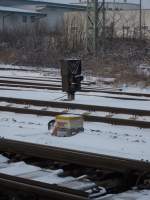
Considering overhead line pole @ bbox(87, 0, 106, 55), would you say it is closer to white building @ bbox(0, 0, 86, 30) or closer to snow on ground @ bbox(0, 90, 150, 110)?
snow on ground @ bbox(0, 90, 150, 110)

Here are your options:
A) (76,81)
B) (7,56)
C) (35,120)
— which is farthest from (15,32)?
(35,120)

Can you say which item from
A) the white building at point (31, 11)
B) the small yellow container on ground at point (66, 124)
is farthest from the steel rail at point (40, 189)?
the white building at point (31, 11)

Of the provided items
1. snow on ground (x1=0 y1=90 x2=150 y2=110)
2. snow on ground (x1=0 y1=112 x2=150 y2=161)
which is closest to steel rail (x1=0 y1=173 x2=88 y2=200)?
snow on ground (x1=0 y1=112 x2=150 y2=161)

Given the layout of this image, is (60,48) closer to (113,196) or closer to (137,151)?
(137,151)

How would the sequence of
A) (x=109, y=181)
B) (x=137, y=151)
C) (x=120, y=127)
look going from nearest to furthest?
(x=109, y=181) → (x=137, y=151) → (x=120, y=127)

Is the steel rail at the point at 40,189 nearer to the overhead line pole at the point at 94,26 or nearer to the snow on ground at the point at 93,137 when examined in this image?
the snow on ground at the point at 93,137

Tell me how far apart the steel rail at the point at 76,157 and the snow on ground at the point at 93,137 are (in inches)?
34.3

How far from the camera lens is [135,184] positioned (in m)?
7.24

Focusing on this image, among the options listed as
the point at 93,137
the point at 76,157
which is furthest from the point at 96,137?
the point at 76,157

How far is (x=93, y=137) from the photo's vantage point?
11109 millimetres

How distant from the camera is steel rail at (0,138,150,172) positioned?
7637 mm

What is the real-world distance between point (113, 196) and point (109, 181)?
27.7 inches

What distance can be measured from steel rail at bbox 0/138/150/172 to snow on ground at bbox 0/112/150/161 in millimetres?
870

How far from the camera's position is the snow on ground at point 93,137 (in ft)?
31.5
